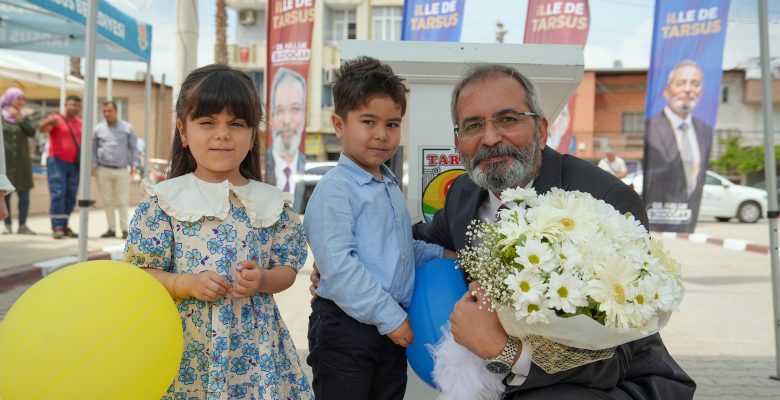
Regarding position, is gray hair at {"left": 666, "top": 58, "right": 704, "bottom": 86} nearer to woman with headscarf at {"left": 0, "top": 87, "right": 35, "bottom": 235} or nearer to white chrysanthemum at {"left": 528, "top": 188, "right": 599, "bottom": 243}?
white chrysanthemum at {"left": 528, "top": 188, "right": 599, "bottom": 243}

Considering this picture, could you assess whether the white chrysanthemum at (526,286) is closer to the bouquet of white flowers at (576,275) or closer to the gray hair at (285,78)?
the bouquet of white flowers at (576,275)

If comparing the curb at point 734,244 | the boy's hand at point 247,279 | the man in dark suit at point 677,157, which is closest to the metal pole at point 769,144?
the boy's hand at point 247,279

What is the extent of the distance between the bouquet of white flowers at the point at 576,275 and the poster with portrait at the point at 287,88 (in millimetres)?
8282

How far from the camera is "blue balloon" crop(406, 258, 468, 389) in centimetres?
223

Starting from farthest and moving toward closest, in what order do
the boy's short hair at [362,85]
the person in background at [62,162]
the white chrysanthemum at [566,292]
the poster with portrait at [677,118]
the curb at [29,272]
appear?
the person in background at [62,162] < the poster with portrait at [677,118] < the curb at [29,272] < the boy's short hair at [362,85] < the white chrysanthemum at [566,292]

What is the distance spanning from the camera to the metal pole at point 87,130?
13.9ft

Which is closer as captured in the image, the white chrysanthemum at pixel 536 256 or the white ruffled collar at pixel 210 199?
the white chrysanthemum at pixel 536 256

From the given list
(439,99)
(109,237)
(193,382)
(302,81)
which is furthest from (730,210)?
(193,382)

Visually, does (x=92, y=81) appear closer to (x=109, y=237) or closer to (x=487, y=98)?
(x=487, y=98)

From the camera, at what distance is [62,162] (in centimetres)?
1001

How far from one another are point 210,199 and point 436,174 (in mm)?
1244

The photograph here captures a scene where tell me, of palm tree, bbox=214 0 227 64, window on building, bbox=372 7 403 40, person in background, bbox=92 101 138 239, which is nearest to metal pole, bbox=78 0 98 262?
person in background, bbox=92 101 138 239

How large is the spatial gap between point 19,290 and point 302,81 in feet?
17.6

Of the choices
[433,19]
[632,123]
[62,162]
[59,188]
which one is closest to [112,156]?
[62,162]
